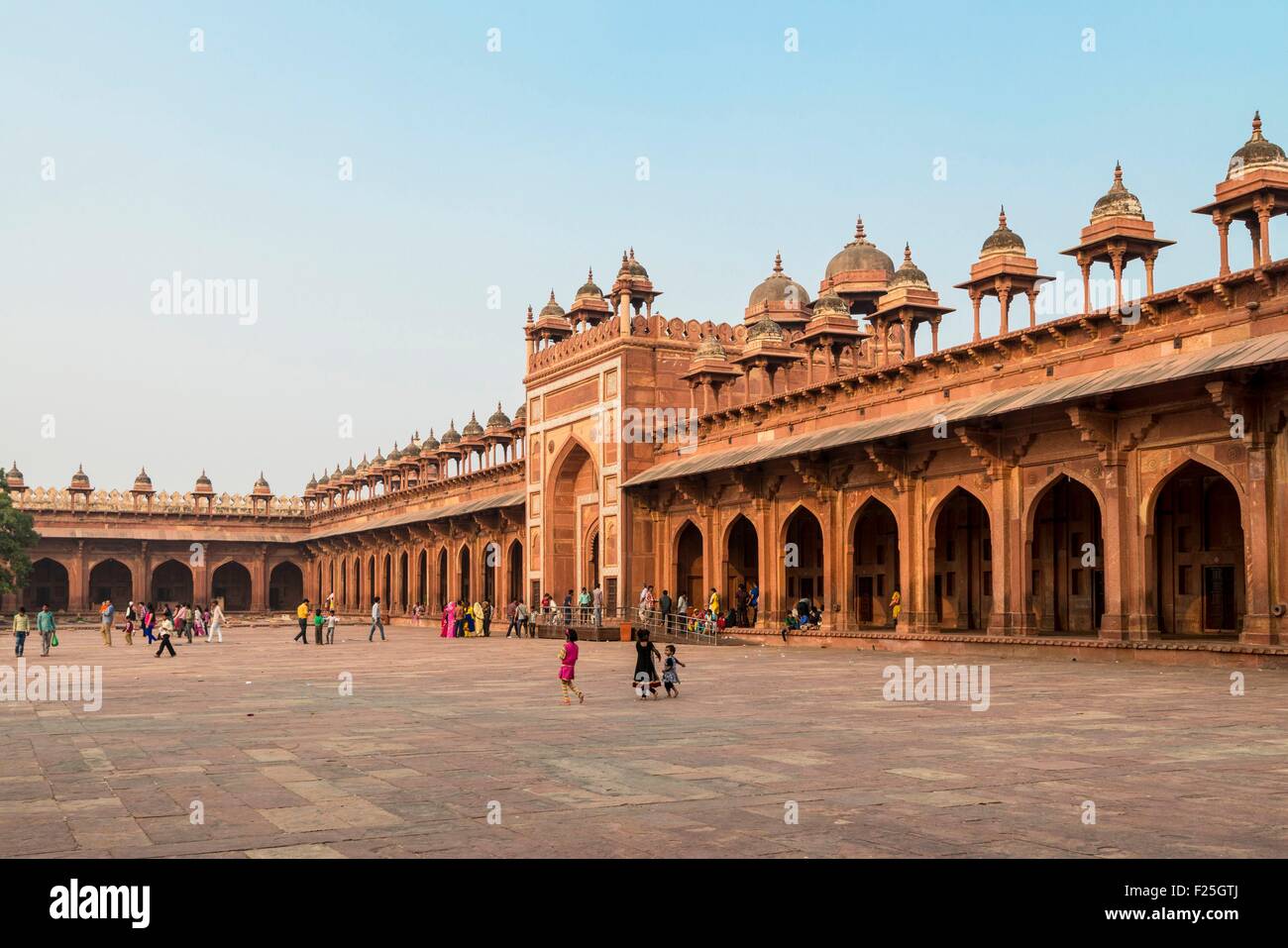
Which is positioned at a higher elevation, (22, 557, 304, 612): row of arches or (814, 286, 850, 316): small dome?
(814, 286, 850, 316): small dome

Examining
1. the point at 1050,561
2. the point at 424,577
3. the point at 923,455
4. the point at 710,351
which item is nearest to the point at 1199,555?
the point at 1050,561

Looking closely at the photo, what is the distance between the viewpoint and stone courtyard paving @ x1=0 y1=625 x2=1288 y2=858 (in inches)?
253

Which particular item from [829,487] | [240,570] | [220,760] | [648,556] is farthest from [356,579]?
[220,760]

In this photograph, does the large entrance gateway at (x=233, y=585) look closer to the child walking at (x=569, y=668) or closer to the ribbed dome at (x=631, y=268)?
the ribbed dome at (x=631, y=268)

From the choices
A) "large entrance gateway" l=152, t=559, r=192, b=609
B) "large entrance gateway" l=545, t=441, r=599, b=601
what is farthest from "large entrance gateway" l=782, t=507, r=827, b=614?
"large entrance gateway" l=152, t=559, r=192, b=609

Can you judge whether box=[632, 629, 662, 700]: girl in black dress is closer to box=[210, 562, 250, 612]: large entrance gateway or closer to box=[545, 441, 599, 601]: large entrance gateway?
box=[545, 441, 599, 601]: large entrance gateway

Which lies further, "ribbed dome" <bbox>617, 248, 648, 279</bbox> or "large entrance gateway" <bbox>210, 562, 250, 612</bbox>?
"large entrance gateway" <bbox>210, 562, 250, 612</bbox>

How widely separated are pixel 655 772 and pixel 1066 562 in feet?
60.2

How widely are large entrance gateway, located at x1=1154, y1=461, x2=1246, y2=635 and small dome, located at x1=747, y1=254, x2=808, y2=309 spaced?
66.8 ft

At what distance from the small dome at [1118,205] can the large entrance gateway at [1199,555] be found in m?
4.40

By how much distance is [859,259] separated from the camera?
142 ft

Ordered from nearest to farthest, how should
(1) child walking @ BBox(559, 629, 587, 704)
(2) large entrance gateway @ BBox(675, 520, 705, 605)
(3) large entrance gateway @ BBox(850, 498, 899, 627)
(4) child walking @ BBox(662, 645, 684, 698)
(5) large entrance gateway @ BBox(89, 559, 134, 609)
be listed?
1. (1) child walking @ BBox(559, 629, 587, 704)
2. (4) child walking @ BBox(662, 645, 684, 698)
3. (3) large entrance gateway @ BBox(850, 498, 899, 627)
4. (2) large entrance gateway @ BBox(675, 520, 705, 605)
5. (5) large entrance gateway @ BBox(89, 559, 134, 609)

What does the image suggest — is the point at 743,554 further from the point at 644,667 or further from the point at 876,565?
the point at 644,667
